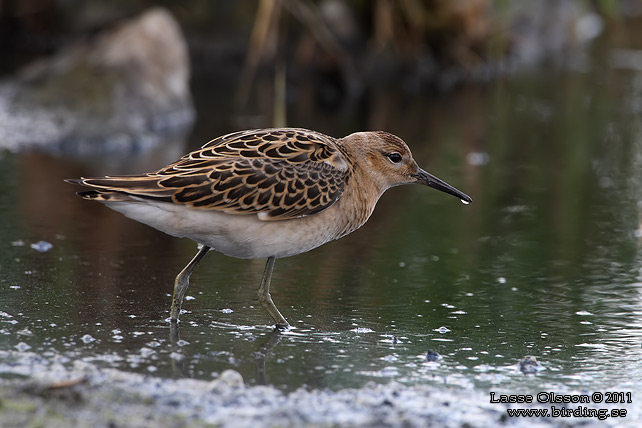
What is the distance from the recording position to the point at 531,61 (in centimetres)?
2058

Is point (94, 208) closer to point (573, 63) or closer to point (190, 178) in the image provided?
point (190, 178)

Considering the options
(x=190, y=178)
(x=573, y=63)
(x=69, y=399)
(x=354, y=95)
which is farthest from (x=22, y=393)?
(x=573, y=63)

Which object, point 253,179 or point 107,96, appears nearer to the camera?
point 253,179

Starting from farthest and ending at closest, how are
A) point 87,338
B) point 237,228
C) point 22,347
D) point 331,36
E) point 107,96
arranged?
1. point 331,36
2. point 107,96
3. point 237,228
4. point 87,338
5. point 22,347

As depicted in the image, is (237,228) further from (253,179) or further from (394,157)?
(394,157)

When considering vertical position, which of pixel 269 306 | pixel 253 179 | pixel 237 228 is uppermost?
pixel 253 179

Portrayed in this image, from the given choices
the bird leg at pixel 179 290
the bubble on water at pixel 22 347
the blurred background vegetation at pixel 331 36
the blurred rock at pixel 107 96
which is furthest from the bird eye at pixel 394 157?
the blurred background vegetation at pixel 331 36

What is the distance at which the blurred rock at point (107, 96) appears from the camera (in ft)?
41.6

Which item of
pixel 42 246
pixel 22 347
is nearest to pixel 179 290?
pixel 22 347

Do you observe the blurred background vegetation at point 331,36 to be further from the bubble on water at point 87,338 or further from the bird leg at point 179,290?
the bubble on water at point 87,338

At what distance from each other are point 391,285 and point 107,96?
654cm

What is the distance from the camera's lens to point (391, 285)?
306 inches

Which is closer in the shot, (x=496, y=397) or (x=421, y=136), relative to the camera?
(x=496, y=397)

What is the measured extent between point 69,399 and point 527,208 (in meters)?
6.34
